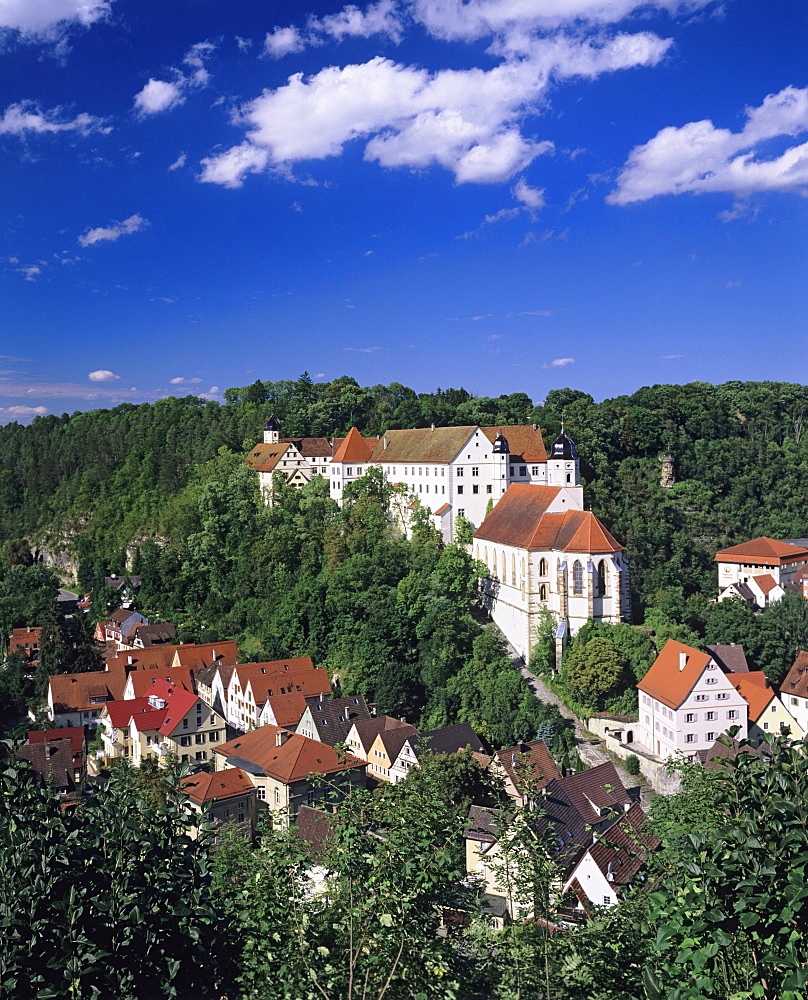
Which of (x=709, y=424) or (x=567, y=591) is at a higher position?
(x=709, y=424)

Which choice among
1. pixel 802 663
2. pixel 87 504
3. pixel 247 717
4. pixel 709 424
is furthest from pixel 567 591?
Result: pixel 87 504

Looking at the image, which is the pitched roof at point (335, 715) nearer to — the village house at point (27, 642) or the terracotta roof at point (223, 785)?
the terracotta roof at point (223, 785)

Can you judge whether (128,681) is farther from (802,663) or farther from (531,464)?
(802,663)

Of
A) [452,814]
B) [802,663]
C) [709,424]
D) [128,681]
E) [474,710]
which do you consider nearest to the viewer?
[452,814]

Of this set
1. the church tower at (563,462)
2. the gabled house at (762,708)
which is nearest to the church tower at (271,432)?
the church tower at (563,462)

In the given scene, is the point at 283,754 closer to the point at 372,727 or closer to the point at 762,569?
the point at 372,727
